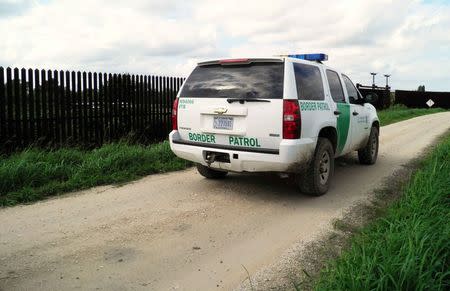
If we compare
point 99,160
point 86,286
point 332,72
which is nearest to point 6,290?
point 86,286

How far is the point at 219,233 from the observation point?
4387 millimetres

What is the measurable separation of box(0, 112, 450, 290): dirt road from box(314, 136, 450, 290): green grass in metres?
0.71

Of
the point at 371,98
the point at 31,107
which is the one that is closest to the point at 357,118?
the point at 371,98

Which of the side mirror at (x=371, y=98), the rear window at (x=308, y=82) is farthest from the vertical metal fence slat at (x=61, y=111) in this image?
the side mirror at (x=371, y=98)

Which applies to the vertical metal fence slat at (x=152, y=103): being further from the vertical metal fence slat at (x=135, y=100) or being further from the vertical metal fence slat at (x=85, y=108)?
the vertical metal fence slat at (x=85, y=108)

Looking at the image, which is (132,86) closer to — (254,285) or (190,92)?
(190,92)

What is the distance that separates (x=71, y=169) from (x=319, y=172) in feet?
12.3

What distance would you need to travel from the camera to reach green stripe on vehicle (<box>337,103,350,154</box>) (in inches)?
252

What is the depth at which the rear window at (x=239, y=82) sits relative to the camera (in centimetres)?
518

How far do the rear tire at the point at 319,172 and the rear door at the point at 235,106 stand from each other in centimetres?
79

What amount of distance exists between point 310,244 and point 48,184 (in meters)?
3.87

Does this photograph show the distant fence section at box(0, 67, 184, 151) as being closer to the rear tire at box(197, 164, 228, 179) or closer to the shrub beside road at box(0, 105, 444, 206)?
the shrub beside road at box(0, 105, 444, 206)

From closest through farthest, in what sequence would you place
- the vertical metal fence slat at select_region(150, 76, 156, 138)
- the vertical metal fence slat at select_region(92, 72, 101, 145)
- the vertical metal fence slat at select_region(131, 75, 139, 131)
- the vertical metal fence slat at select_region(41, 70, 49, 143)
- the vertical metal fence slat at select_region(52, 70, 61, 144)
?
the vertical metal fence slat at select_region(41, 70, 49, 143)
the vertical metal fence slat at select_region(52, 70, 61, 144)
the vertical metal fence slat at select_region(92, 72, 101, 145)
the vertical metal fence slat at select_region(131, 75, 139, 131)
the vertical metal fence slat at select_region(150, 76, 156, 138)

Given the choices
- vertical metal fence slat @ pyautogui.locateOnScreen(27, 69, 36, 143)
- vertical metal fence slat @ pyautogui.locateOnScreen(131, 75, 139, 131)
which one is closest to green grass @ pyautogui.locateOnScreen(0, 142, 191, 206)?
vertical metal fence slat @ pyautogui.locateOnScreen(27, 69, 36, 143)
